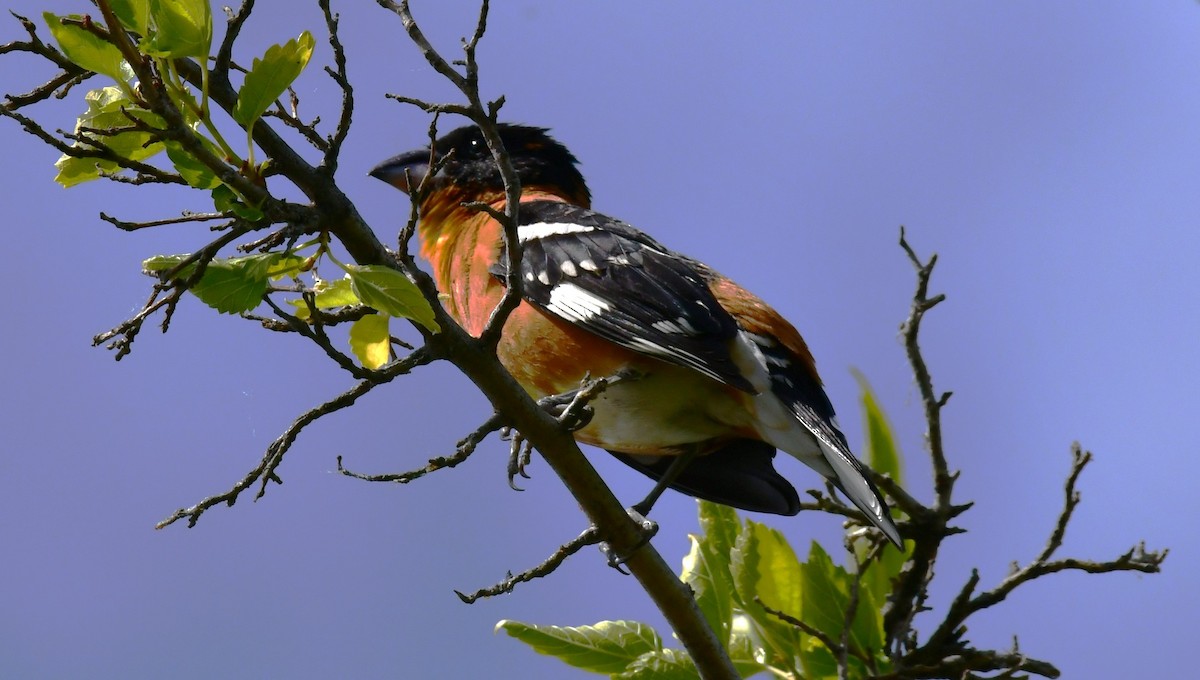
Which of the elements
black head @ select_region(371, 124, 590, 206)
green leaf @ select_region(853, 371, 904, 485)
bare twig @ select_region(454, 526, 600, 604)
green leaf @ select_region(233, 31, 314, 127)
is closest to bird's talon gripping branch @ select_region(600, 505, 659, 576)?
bare twig @ select_region(454, 526, 600, 604)

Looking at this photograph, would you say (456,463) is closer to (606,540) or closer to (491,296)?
Answer: (606,540)

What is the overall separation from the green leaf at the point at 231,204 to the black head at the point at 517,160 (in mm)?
2670

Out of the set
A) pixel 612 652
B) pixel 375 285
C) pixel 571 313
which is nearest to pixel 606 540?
pixel 612 652

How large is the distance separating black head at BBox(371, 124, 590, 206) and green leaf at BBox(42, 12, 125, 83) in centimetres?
278

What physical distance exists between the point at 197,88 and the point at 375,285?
2.00ft

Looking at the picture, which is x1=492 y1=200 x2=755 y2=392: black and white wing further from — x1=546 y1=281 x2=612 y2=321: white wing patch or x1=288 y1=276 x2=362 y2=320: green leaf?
x1=288 y1=276 x2=362 y2=320: green leaf

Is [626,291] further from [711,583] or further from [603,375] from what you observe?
[711,583]

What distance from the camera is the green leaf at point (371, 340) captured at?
9.18ft

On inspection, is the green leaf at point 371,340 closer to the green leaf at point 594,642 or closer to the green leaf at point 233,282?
the green leaf at point 233,282

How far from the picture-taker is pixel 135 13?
216 centimetres

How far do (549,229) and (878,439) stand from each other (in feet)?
4.64

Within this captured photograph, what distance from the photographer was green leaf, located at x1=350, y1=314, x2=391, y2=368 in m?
2.80

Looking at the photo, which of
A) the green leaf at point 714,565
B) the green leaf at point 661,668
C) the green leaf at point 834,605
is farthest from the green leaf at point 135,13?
the green leaf at point 834,605

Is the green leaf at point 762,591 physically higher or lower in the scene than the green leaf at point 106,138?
higher
